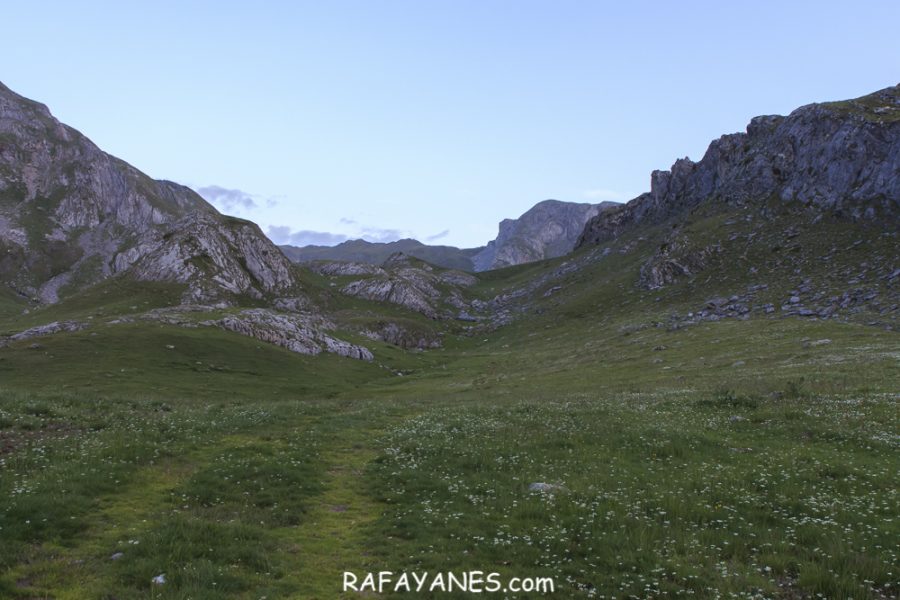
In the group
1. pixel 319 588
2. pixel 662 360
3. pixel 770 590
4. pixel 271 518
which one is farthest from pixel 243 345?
pixel 770 590

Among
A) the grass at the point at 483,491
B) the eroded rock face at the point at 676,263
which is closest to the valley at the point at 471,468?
the grass at the point at 483,491

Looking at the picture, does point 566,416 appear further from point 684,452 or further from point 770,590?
point 770,590

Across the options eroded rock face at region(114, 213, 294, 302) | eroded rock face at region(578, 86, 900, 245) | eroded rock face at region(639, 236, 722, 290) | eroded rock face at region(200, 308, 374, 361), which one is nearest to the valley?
eroded rock face at region(200, 308, 374, 361)

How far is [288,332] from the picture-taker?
93.2 m

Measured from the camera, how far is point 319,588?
12.1 metres

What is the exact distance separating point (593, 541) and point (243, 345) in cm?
7698

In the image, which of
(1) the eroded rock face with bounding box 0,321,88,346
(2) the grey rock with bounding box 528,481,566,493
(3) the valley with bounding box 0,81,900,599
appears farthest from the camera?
(1) the eroded rock face with bounding box 0,321,88,346

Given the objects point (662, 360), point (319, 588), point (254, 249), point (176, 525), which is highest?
point (254, 249)

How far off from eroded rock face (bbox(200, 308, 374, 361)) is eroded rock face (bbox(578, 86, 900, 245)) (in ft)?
359

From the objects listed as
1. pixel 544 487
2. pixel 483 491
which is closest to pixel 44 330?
pixel 483 491

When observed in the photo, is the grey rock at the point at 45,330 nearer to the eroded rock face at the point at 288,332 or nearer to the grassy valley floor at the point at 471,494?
the eroded rock face at the point at 288,332

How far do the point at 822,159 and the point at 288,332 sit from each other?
127921mm

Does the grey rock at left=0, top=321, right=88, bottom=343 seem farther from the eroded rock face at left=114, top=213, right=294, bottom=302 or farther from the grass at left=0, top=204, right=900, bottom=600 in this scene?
the grass at left=0, top=204, right=900, bottom=600

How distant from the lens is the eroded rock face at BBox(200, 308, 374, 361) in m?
89.4
